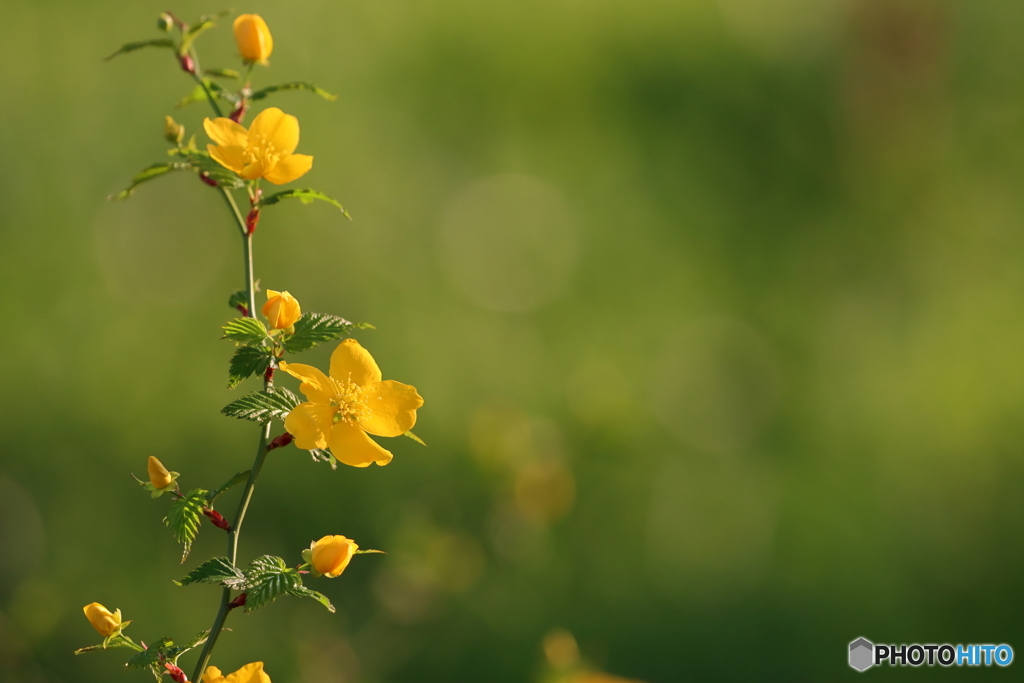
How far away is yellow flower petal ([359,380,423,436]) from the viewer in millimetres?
458

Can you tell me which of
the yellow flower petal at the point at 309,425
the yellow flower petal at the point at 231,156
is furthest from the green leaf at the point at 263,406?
the yellow flower petal at the point at 231,156

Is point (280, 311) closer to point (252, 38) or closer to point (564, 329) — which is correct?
point (252, 38)

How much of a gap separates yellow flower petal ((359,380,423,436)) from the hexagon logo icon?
0.95 metres

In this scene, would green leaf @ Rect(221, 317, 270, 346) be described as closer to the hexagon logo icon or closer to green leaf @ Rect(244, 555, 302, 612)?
green leaf @ Rect(244, 555, 302, 612)

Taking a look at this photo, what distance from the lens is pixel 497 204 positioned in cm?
167

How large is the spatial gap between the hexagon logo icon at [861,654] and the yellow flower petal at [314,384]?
3.23 feet

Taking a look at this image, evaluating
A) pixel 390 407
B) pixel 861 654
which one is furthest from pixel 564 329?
pixel 390 407

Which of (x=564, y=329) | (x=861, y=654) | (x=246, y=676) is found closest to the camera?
(x=246, y=676)

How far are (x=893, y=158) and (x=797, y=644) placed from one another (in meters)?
1.00

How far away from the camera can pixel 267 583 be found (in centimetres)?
39

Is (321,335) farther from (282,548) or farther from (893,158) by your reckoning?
(893,158)

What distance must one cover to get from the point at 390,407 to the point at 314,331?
6 centimetres

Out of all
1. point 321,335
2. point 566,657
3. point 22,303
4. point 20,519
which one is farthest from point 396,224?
point 321,335

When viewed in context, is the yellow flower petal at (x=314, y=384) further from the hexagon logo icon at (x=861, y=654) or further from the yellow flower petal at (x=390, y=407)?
the hexagon logo icon at (x=861, y=654)
